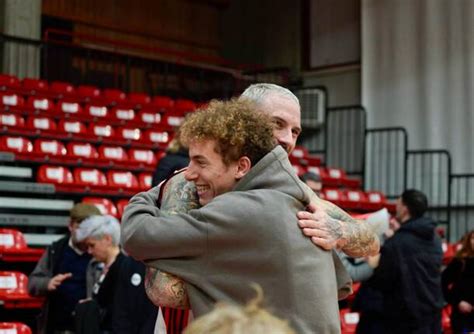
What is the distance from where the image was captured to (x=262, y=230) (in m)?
2.04

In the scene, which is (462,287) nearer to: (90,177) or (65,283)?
(65,283)

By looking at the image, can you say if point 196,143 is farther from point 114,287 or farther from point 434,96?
point 434,96

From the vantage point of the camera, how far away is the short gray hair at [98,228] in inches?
210

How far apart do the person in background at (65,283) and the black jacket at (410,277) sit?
6.04ft

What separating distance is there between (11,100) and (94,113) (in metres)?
1.20

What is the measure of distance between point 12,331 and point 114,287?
32.7 inches

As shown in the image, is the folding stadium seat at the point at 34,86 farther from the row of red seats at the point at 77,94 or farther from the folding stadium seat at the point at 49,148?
the folding stadium seat at the point at 49,148

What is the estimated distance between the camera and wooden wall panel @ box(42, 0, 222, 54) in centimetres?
1667

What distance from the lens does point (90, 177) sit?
33.1ft

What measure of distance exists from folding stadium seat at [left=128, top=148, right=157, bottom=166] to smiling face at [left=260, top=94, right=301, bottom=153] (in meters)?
8.61

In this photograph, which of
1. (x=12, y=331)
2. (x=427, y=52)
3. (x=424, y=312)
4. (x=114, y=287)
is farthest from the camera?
(x=427, y=52)

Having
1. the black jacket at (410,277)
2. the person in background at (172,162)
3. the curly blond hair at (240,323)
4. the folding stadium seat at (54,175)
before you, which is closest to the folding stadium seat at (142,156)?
the folding stadium seat at (54,175)

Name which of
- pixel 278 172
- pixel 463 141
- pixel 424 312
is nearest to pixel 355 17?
pixel 463 141

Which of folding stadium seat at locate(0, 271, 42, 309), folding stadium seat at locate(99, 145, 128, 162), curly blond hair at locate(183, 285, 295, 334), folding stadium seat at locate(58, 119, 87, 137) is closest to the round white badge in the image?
folding stadium seat at locate(0, 271, 42, 309)
